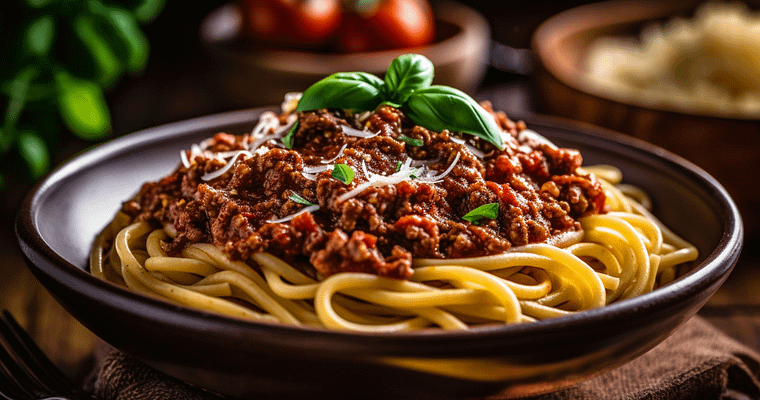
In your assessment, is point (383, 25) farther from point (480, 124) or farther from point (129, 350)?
point (129, 350)

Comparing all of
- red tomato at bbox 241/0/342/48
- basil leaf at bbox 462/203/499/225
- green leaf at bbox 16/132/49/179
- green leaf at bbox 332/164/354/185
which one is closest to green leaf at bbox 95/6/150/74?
green leaf at bbox 16/132/49/179

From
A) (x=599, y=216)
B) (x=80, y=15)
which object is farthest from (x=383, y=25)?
(x=599, y=216)

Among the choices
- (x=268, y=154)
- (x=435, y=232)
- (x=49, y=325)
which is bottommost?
(x=49, y=325)

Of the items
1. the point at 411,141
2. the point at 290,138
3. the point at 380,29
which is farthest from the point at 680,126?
the point at 380,29

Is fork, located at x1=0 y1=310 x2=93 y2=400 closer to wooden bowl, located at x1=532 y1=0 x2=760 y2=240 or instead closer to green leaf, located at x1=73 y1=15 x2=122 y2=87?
green leaf, located at x1=73 y1=15 x2=122 y2=87

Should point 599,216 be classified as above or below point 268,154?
below

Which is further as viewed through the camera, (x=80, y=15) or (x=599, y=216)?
(x=80, y=15)
